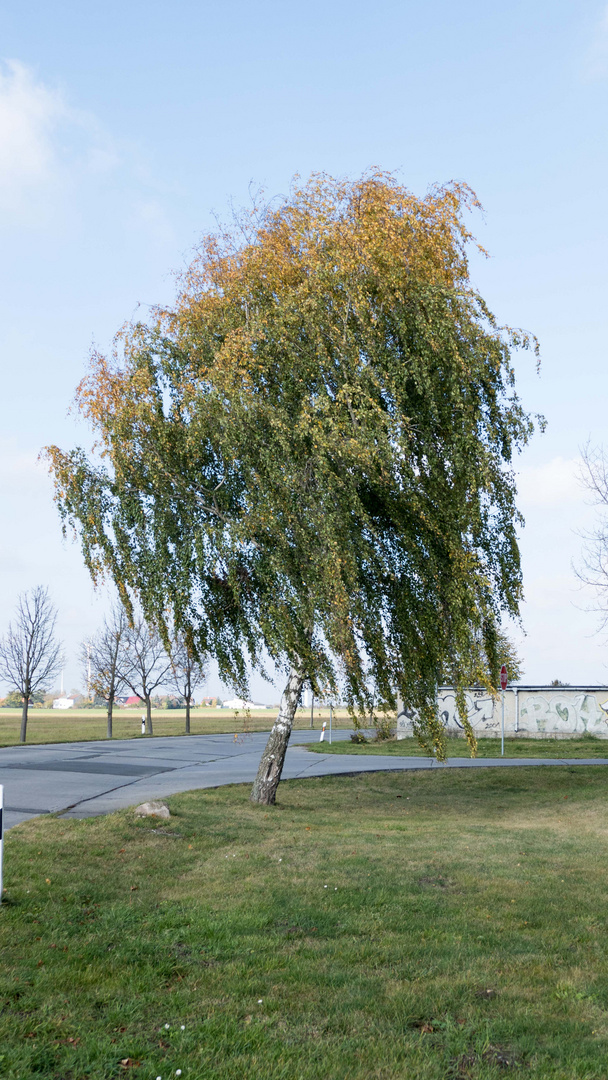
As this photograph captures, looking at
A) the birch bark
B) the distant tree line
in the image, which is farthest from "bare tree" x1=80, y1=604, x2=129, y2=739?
the birch bark

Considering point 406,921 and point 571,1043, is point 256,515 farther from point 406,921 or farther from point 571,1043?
point 571,1043

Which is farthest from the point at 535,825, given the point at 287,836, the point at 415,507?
the point at 415,507

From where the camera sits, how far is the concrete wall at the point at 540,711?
33.9m

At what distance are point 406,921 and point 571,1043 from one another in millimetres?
2542

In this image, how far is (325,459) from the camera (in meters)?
11.4

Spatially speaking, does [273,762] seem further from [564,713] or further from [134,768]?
[564,713]

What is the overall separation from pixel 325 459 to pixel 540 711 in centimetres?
2677

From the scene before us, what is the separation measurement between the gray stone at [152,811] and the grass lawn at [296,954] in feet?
1.02

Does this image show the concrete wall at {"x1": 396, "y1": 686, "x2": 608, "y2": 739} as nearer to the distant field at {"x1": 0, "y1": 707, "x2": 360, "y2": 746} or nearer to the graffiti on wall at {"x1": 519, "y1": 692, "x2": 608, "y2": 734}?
the graffiti on wall at {"x1": 519, "y1": 692, "x2": 608, "y2": 734}

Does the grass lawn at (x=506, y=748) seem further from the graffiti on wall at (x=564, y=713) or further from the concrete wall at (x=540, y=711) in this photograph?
the concrete wall at (x=540, y=711)

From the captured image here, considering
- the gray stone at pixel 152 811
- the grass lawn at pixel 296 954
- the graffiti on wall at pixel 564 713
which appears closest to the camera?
the grass lawn at pixel 296 954

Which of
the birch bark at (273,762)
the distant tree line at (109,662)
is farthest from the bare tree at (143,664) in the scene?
the birch bark at (273,762)

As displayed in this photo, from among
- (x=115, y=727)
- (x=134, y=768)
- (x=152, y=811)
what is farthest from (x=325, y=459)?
(x=115, y=727)

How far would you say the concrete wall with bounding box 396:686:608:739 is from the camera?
3391 cm
